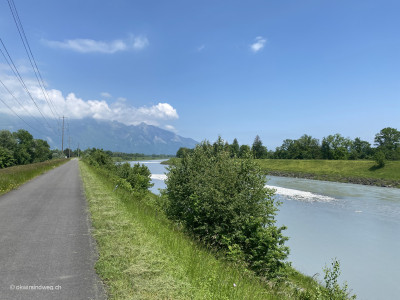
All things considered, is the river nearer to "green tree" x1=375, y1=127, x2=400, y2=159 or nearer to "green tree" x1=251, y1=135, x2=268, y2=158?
"green tree" x1=375, y1=127, x2=400, y2=159

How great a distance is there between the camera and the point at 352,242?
77.8 feet

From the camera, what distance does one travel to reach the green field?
73500 mm

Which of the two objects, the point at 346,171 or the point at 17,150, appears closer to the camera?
the point at 346,171

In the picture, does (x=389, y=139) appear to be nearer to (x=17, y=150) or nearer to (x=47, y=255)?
(x=47, y=255)

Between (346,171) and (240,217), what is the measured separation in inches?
3407

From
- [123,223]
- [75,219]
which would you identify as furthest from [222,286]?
[75,219]

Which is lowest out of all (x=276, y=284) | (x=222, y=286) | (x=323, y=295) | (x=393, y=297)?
(x=393, y=297)

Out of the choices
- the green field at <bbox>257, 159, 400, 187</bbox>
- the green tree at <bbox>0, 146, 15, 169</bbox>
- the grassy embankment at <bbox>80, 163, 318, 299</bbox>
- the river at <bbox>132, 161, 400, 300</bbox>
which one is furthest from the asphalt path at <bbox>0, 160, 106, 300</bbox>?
the green tree at <bbox>0, 146, 15, 169</bbox>

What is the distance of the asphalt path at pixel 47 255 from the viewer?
17.0ft

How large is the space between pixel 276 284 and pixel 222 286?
781 centimetres

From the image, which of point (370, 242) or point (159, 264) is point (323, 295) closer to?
point (159, 264)

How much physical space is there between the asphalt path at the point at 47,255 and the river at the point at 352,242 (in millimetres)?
16040

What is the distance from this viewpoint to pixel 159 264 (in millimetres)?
6512

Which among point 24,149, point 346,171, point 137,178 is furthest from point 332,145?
point 24,149
